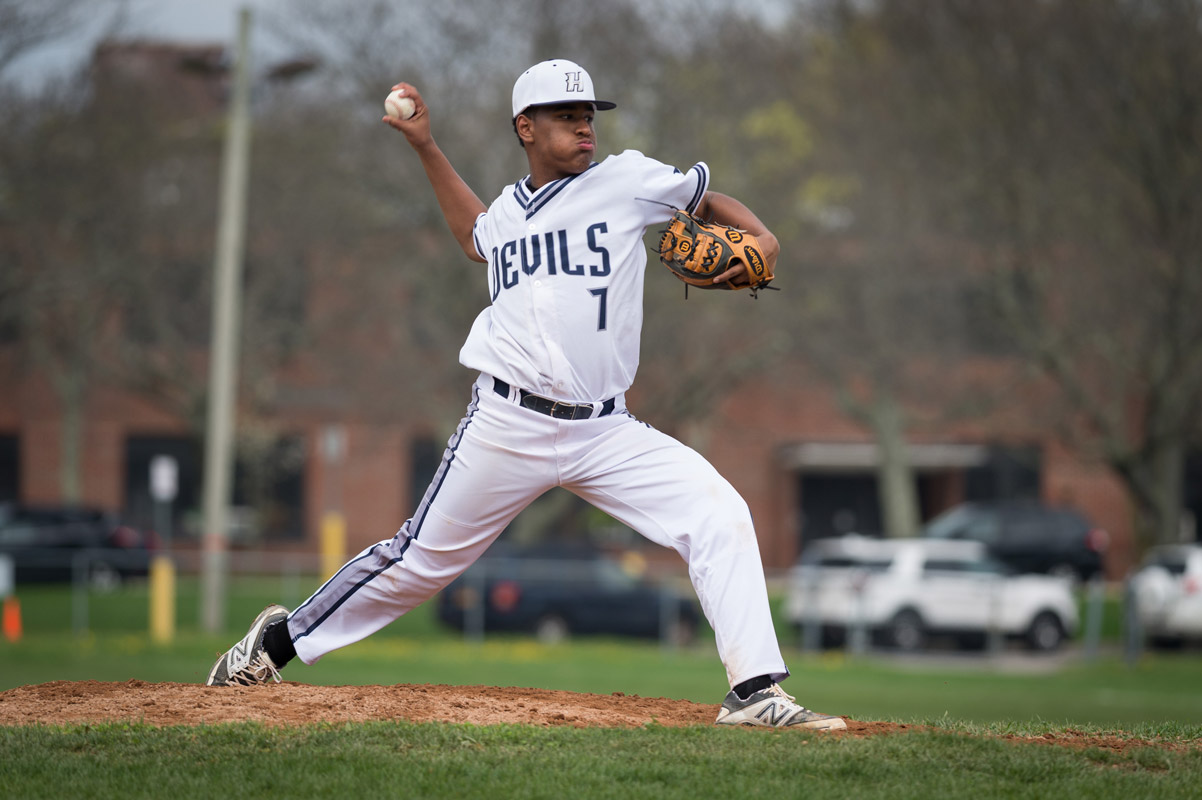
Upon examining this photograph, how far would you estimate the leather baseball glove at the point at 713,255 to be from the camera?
5.15m

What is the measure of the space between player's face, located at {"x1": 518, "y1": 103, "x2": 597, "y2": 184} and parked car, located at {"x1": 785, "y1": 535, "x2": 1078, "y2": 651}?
16.8m

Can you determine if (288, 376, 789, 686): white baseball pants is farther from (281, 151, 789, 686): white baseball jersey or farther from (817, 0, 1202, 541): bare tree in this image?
(817, 0, 1202, 541): bare tree

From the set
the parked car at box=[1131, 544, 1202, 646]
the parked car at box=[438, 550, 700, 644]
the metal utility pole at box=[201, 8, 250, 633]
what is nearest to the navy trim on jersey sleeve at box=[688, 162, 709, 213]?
the metal utility pole at box=[201, 8, 250, 633]

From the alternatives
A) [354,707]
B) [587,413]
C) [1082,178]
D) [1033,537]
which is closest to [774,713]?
[587,413]

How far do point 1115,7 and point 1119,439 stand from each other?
7007 millimetres

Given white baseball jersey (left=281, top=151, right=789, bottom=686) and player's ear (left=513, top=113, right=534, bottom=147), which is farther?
player's ear (left=513, top=113, right=534, bottom=147)

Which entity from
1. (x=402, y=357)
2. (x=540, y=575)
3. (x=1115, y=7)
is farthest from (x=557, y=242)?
(x=402, y=357)

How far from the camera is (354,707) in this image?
A: 5590 millimetres

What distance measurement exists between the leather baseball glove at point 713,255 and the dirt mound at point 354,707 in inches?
65.5

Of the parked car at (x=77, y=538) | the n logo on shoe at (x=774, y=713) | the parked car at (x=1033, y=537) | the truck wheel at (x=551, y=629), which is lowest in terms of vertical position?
the truck wheel at (x=551, y=629)

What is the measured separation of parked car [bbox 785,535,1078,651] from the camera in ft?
71.4

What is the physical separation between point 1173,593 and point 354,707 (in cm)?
1934

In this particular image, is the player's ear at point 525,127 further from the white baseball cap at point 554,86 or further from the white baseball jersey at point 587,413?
the white baseball jersey at point 587,413

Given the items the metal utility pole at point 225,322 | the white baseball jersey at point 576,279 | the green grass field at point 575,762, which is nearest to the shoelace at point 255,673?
the green grass field at point 575,762
